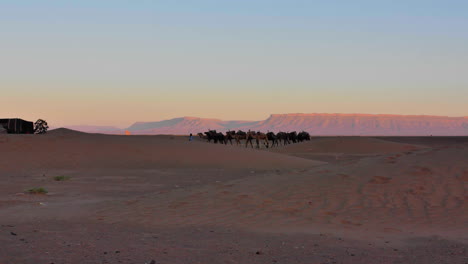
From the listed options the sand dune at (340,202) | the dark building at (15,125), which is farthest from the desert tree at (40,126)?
the sand dune at (340,202)

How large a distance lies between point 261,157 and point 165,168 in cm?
721

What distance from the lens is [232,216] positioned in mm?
12156

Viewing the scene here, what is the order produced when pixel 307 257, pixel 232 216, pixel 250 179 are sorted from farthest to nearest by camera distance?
pixel 250 179
pixel 232 216
pixel 307 257

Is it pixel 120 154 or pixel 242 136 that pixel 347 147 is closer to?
pixel 242 136

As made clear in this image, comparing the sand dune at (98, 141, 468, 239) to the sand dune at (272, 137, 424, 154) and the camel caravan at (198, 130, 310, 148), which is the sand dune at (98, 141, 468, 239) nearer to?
the sand dune at (272, 137, 424, 154)

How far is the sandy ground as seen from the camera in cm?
848

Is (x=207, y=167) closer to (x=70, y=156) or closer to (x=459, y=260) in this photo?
(x=70, y=156)

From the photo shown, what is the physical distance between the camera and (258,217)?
12039mm

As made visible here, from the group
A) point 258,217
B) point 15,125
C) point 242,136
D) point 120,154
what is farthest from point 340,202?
point 242,136

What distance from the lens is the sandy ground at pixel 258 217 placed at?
27.8 ft

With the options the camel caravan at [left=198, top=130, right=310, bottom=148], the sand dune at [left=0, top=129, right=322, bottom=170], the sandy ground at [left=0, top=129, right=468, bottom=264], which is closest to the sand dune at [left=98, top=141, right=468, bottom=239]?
the sandy ground at [left=0, top=129, right=468, bottom=264]

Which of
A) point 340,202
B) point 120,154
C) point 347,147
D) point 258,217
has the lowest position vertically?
point 258,217

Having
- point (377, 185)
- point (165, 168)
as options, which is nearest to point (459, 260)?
point (377, 185)

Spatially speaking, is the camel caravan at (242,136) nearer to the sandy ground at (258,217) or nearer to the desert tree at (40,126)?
the desert tree at (40,126)
